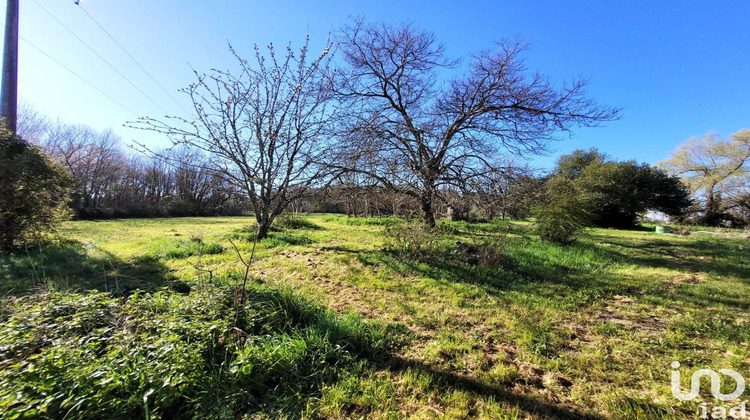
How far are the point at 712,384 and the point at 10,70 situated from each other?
1430cm

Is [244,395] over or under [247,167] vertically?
under

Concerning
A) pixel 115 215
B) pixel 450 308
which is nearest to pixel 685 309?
pixel 450 308

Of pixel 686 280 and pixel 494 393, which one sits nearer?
pixel 494 393

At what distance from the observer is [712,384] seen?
6.95 feet

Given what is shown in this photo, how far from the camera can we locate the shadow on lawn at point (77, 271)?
4.02m

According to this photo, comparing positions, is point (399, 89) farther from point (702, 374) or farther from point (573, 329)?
point (702, 374)

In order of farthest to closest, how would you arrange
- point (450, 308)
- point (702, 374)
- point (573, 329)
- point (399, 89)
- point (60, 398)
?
1. point (399, 89)
2. point (450, 308)
3. point (573, 329)
4. point (702, 374)
5. point (60, 398)

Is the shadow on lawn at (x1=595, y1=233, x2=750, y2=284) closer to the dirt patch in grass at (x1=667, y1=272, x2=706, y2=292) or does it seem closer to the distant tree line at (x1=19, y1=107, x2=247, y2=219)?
the dirt patch in grass at (x1=667, y1=272, x2=706, y2=292)

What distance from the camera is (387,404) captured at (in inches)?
76.5

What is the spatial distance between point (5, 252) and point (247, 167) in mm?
5708

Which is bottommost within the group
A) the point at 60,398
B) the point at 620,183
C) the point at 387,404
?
the point at 387,404

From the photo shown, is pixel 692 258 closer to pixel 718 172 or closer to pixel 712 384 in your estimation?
pixel 712 384
